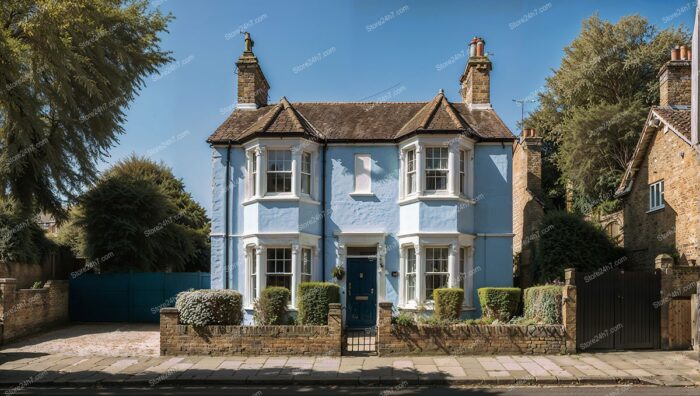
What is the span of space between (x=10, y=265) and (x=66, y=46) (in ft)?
25.9

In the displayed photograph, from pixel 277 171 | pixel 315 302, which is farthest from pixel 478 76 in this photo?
pixel 315 302

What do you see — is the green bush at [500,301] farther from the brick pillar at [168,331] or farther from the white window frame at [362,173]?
the brick pillar at [168,331]

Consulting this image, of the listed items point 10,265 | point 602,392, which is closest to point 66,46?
→ point 10,265

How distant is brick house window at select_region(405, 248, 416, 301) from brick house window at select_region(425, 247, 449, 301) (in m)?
0.46

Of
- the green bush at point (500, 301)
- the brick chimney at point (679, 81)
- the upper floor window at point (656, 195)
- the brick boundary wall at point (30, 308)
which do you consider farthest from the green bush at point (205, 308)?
the brick chimney at point (679, 81)

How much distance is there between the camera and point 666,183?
2006 cm

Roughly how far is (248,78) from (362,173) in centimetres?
567

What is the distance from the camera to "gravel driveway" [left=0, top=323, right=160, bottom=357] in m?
15.8

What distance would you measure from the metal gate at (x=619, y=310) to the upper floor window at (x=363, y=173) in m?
7.65

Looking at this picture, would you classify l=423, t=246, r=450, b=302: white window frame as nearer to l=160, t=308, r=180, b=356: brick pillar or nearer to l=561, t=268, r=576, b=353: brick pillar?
l=561, t=268, r=576, b=353: brick pillar

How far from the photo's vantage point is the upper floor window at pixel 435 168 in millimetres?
18938

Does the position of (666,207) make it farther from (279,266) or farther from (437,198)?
(279,266)

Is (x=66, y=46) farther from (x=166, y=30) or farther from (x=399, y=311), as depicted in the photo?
(x=399, y=311)

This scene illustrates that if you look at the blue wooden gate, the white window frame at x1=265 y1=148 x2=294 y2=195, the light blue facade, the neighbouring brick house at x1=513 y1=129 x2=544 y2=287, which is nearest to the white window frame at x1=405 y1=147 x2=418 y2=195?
the light blue facade
